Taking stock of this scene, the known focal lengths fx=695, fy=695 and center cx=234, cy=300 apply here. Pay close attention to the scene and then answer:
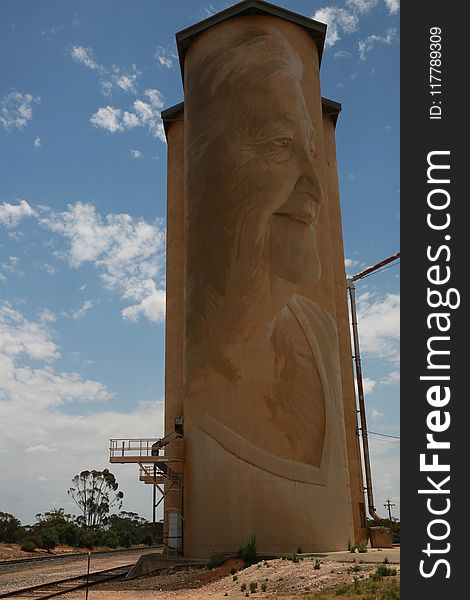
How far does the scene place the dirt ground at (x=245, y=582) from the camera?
17094mm

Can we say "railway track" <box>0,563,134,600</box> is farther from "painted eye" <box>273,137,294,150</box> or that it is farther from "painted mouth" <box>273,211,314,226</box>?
"painted eye" <box>273,137,294,150</box>

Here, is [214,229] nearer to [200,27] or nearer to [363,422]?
[200,27]

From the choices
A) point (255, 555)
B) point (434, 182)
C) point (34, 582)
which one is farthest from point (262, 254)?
point (434, 182)

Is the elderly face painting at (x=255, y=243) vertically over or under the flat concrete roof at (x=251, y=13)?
under

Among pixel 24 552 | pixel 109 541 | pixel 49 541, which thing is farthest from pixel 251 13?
pixel 109 541

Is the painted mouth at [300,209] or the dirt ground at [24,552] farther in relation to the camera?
the dirt ground at [24,552]

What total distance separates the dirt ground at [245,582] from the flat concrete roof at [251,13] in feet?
84.6

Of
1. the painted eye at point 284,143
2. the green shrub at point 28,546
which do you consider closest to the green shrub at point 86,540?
the green shrub at point 28,546

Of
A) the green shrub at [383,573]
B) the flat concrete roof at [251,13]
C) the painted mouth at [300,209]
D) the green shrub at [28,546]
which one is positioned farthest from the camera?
the green shrub at [28,546]

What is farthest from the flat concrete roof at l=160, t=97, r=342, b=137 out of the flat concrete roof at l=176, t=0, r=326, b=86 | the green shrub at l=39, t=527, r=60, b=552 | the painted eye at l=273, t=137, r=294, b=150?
the green shrub at l=39, t=527, r=60, b=552

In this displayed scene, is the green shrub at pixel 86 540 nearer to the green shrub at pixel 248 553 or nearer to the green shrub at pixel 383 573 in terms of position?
the green shrub at pixel 248 553

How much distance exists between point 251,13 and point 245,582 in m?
27.1

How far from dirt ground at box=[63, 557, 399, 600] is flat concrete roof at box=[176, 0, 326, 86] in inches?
1015

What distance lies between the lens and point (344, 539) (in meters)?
28.3
